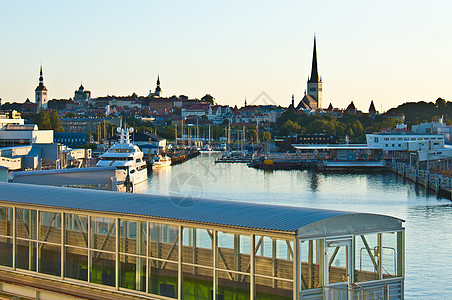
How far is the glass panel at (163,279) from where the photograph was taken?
1079 cm

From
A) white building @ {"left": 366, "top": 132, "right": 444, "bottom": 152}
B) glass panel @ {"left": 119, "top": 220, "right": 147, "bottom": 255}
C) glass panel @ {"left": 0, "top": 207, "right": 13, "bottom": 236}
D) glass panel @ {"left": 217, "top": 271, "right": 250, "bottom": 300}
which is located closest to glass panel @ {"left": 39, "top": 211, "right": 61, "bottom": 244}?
glass panel @ {"left": 0, "top": 207, "right": 13, "bottom": 236}

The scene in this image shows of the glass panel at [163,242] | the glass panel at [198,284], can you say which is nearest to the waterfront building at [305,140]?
the glass panel at [163,242]

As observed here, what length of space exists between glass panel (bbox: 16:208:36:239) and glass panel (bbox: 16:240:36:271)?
15 centimetres

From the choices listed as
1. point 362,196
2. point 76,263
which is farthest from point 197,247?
point 362,196

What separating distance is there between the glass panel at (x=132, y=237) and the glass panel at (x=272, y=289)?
2.19 metres

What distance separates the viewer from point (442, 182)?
54.6 metres

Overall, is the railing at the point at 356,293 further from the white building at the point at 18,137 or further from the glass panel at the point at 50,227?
the white building at the point at 18,137

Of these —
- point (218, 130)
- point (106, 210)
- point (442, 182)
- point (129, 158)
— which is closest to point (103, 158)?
point (129, 158)

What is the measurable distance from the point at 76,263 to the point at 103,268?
0.71 metres

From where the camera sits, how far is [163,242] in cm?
1111

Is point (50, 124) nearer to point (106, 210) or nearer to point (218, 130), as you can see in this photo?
point (218, 130)

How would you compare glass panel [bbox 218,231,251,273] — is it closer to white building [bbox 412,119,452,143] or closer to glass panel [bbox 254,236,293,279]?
glass panel [bbox 254,236,293,279]

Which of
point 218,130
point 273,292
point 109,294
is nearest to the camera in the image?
point 273,292

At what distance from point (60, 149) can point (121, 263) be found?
55902mm
